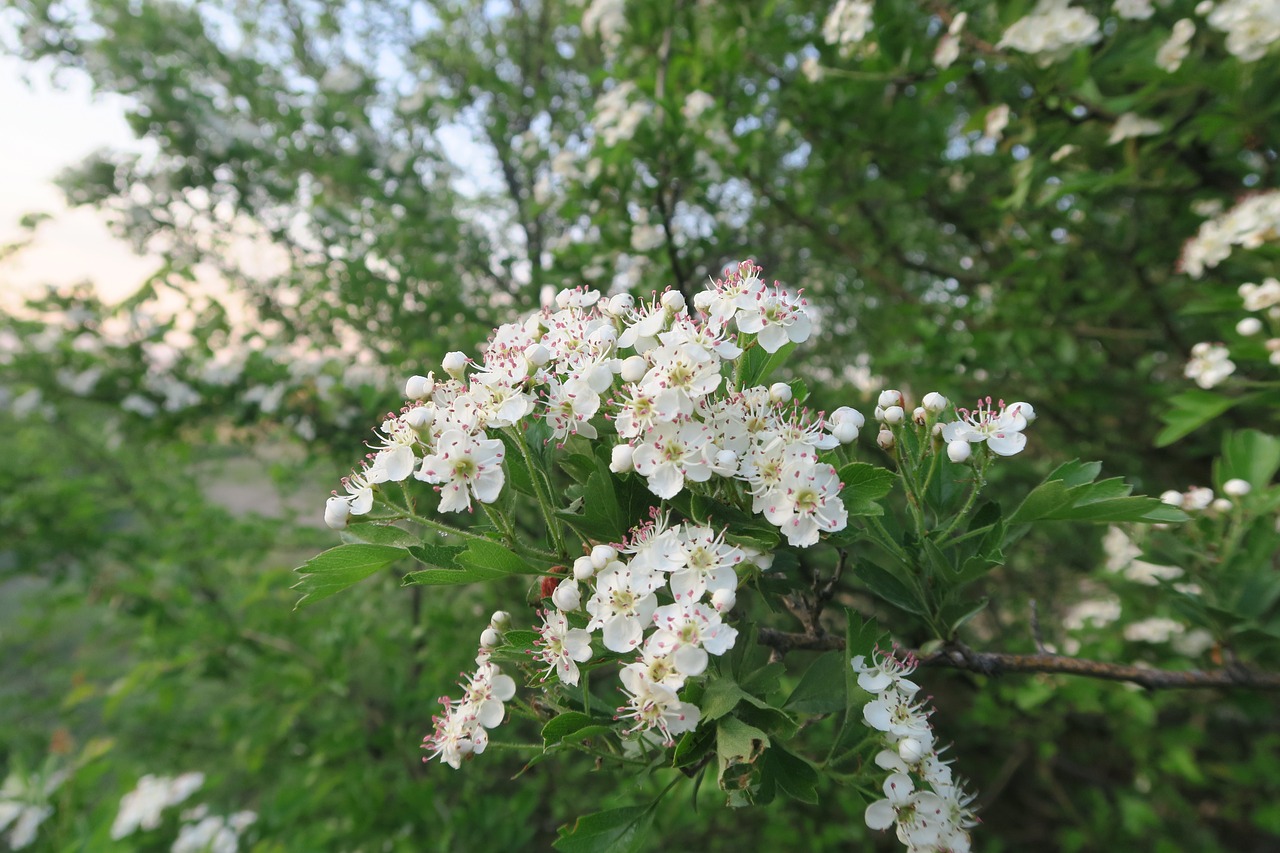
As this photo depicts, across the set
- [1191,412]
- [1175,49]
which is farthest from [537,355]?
[1175,49]

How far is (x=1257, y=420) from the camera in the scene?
2.44 m

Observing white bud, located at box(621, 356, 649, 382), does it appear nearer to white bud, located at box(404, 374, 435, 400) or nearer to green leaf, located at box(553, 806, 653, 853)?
white bud, located at box(404, 374, 435, 400)

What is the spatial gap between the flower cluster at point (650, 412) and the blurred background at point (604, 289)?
1050mm

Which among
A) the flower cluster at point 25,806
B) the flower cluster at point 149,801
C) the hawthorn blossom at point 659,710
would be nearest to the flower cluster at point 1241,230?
the hawthorn blossom at point 659,710

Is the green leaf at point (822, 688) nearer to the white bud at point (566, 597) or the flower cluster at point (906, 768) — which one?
the flower cluster at point (906, 768)

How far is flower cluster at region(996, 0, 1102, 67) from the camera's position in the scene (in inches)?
69.0

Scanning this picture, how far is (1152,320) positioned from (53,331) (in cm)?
435

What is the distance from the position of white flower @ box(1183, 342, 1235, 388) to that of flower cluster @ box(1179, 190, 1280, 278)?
Answer: 0.27 metres

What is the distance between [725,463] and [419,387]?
0.42 meters

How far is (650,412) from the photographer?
2.61 feet

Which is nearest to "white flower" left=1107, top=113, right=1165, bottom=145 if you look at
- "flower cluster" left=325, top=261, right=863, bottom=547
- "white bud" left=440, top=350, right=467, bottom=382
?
"flower cluster" left=325, top=261, right=863, bottom=547

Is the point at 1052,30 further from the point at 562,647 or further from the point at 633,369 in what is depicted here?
the point at 562,647

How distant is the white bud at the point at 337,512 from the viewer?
0.91m

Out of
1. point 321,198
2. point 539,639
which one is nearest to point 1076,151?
point 539,639
